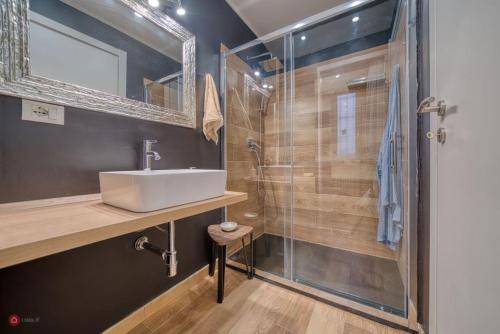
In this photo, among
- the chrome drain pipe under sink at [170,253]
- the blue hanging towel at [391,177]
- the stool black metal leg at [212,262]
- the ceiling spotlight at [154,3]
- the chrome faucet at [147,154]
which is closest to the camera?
the chrome drain pipe under sink at [170,253]

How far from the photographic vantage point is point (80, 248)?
917 millimetres

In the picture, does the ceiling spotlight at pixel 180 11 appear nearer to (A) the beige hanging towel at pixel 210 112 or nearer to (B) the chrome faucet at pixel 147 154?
(A) the beige hanging towel at pixel 210 112

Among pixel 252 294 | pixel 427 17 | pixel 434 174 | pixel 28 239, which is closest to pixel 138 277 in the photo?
pixel 252 294

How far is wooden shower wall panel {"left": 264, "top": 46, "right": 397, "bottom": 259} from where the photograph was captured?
1879mm

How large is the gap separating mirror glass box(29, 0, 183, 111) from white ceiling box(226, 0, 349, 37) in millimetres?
967

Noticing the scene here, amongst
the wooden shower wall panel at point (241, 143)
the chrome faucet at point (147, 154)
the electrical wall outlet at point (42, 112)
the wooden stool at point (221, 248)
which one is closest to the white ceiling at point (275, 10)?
the wooden shower wall panel at point (241, 143)

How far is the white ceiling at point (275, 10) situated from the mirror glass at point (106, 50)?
0.97 metres

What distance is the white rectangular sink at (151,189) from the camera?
0.68 metres

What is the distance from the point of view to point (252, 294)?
1377 millimetres

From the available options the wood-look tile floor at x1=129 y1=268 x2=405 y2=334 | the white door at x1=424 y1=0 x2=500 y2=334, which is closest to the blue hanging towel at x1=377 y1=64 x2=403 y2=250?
the white door at x1=424 y1=0 x2=500 y2=334

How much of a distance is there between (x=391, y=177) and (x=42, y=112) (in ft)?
7.26

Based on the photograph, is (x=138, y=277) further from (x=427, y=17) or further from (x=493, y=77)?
(x=427, y=17)

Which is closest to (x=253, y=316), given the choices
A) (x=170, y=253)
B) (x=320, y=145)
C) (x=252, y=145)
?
(x=170, y=253)

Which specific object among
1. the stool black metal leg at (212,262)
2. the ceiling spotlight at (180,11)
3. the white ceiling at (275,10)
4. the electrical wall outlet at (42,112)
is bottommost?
the stool black metal leg at (212,262)
